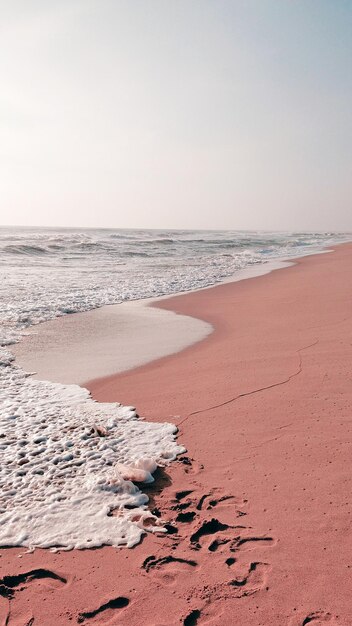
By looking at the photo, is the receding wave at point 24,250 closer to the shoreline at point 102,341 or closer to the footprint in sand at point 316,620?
the shoreline at point 102,341

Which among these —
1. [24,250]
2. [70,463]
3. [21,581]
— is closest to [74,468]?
[70,463]

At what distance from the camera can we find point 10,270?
19.5m

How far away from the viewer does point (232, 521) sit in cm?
289

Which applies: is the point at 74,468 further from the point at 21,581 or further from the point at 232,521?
the point at 232,521

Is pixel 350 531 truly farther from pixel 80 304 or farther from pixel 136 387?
pixel 80 304

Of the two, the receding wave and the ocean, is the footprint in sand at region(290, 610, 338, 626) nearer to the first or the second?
the ocean

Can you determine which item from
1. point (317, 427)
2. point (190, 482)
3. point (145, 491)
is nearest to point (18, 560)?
point (145, 491)

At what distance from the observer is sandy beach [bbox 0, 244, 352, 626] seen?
7.51 feet

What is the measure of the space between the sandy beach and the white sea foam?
0.13 metres

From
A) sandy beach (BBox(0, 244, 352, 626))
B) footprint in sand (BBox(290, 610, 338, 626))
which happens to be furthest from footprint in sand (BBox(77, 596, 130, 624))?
footprint in sand (BBox(290, 610, 338, 626))

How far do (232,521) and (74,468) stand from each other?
139 centimetres

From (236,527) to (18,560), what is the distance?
51.0 inches

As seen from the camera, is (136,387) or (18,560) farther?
(136,387)

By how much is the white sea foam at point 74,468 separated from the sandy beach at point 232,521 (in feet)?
0.42
